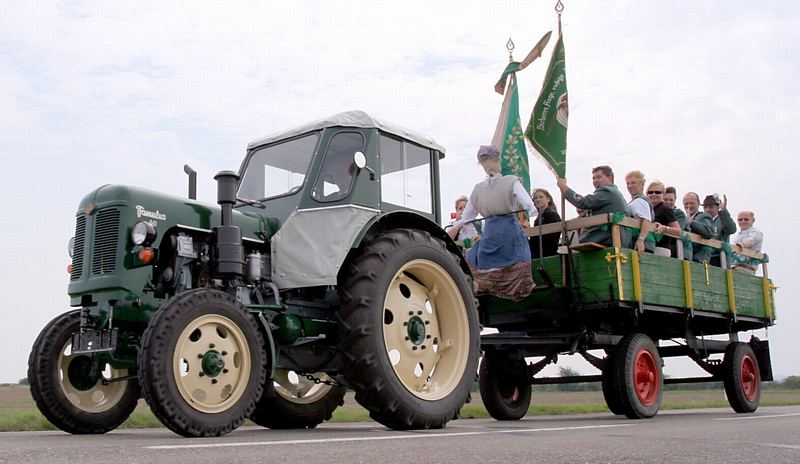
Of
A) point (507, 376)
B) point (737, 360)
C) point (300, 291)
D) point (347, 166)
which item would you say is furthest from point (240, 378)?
point (737, 360)

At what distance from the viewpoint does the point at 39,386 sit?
5531 mm

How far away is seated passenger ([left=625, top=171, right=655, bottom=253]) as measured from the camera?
8320 millimetres

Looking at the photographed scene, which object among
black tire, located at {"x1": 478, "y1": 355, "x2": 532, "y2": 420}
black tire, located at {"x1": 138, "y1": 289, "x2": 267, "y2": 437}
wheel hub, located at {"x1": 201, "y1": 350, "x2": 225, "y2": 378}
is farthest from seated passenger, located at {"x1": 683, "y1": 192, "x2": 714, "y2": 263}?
wheel hub, located at {"x1": 201, "y1": 350, "x2": 225, "y2": 378}

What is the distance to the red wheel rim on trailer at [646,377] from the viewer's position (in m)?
8.17

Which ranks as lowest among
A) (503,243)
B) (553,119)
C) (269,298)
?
(269,298)

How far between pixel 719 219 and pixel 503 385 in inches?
138

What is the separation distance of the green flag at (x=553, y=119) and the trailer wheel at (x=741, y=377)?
9.53 feet

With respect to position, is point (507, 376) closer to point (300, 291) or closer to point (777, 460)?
point (300, 291)

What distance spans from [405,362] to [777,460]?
123 inches

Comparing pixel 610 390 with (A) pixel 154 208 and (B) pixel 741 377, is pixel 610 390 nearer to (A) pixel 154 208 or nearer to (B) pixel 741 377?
(B) pixel 741 377

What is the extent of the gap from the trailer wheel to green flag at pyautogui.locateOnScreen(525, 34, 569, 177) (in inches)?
114

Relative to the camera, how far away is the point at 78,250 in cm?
571

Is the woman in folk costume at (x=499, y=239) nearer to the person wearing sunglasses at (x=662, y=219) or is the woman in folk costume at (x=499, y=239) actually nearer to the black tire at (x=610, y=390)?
the black tire at (x=610, y=390)

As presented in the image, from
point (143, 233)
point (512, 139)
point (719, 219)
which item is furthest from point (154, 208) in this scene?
point (719, 219)
